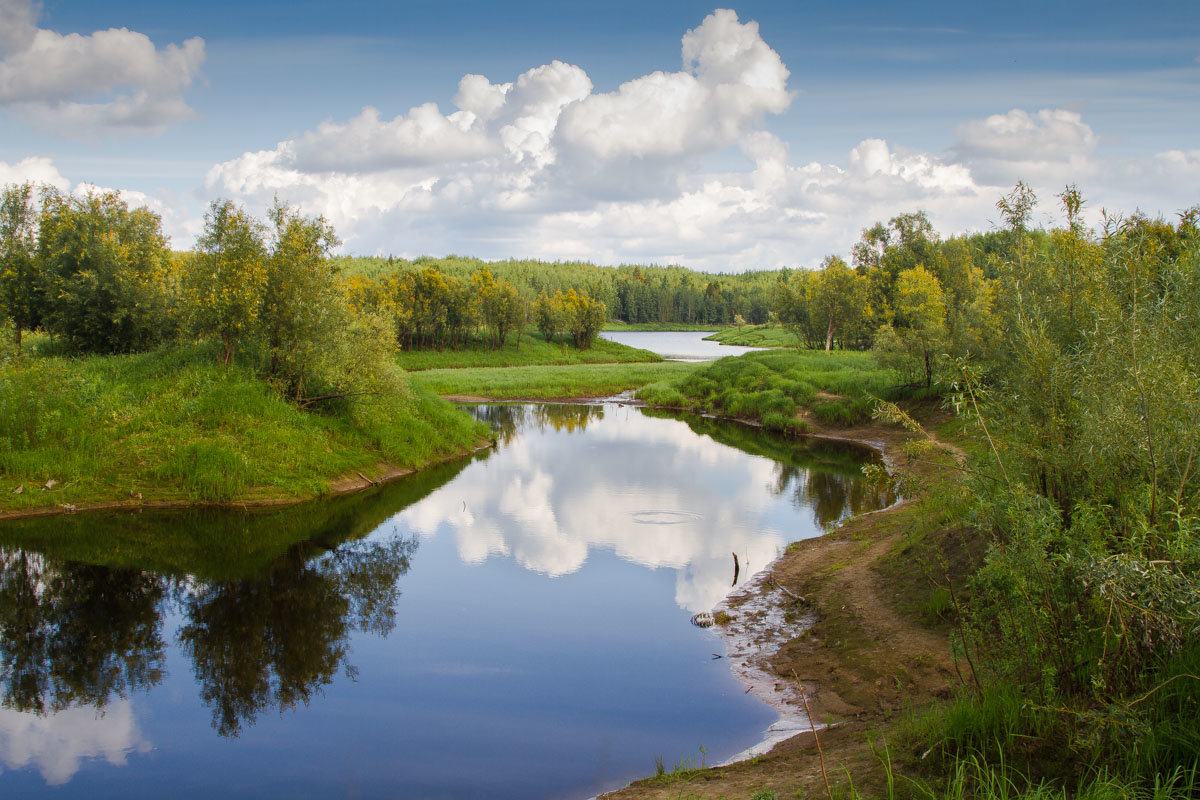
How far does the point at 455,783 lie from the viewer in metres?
8.70

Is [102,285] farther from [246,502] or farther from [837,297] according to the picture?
[837,297]

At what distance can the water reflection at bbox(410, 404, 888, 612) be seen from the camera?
720 inches

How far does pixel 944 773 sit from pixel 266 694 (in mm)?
9284

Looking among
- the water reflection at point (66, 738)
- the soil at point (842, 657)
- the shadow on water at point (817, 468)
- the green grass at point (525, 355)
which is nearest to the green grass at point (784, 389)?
the shadow on water at point (817, 468)

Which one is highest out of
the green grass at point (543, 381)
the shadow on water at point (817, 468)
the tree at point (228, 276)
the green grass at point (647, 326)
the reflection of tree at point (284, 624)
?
the green grass at point (647, 326)

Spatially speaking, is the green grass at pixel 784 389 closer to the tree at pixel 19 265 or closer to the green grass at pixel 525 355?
the green grass at pixel 525 355

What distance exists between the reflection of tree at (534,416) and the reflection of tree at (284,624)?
19155 millimetres

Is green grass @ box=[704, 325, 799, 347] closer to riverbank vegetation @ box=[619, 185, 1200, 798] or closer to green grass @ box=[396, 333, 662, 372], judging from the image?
green grass @ box=[396, 333, 662, 372]

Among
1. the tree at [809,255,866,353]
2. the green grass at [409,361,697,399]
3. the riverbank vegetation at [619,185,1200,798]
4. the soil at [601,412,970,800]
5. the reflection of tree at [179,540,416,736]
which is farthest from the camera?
the tree at [809,255,866,353]

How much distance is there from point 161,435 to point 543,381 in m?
39.7

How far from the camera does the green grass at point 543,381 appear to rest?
5669 cm

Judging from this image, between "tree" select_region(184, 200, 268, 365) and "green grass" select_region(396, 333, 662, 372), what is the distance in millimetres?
46573

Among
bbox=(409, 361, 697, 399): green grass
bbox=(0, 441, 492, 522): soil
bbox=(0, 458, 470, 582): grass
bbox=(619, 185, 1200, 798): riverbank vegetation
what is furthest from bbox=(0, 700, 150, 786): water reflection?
bbox=(409, 361, 697, 399): green grass

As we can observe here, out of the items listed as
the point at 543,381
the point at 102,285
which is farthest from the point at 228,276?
the point at 543,381
